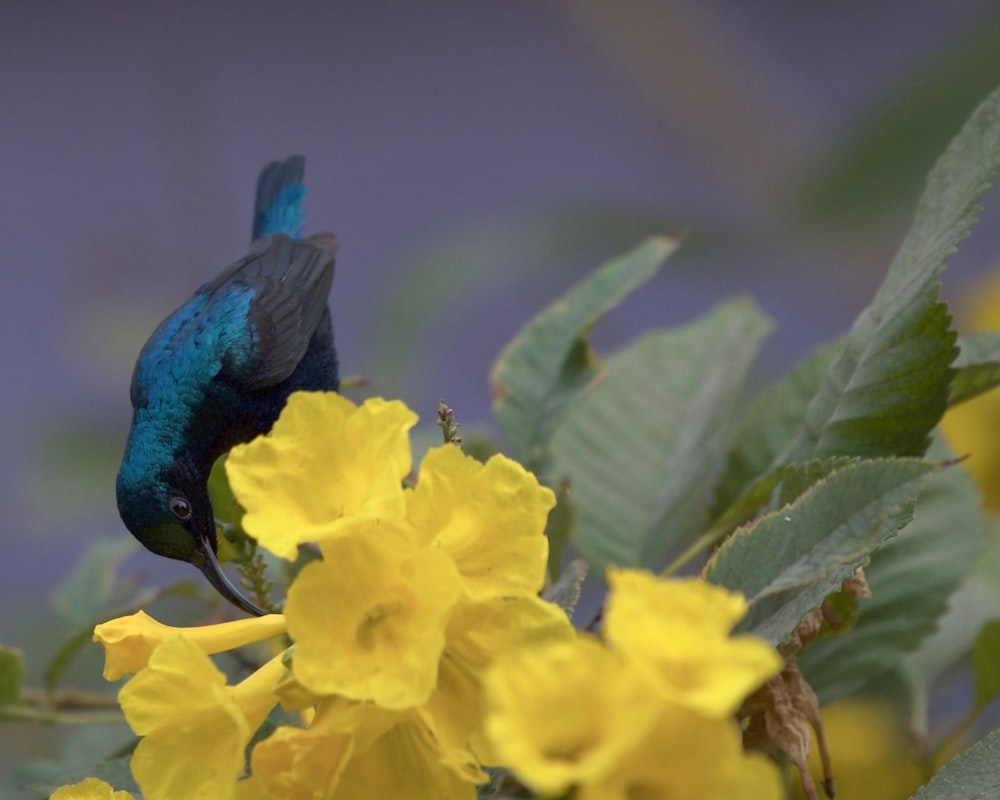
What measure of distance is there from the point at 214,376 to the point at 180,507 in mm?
261

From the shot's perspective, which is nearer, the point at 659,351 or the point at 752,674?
the point at 752,674

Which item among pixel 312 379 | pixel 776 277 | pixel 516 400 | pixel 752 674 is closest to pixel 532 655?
pixel 752 674

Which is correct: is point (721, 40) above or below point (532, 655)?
above

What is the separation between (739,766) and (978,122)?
0.44 metres

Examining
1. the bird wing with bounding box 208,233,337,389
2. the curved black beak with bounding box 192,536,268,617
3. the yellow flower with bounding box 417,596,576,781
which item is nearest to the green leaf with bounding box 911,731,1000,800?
the yellow flower with bounding box 417,596,576,781

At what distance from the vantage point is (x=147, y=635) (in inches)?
22.5

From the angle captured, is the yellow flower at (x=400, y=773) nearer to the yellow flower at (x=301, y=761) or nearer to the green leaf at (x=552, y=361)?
the yellow flower at (x=301, y=761)

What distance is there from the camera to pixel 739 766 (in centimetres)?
39

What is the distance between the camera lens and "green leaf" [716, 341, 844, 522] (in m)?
0.87

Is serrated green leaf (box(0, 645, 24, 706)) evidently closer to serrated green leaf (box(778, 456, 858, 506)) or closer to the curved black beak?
the curved black beak

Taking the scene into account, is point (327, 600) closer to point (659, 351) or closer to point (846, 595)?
point (846, 595)

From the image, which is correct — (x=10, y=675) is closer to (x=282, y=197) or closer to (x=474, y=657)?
(x=474, y=657)

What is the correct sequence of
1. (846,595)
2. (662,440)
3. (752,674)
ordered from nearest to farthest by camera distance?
(752,674)
(846,595)
(662,440)

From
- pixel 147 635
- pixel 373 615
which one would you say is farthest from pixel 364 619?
pixel 147 635
